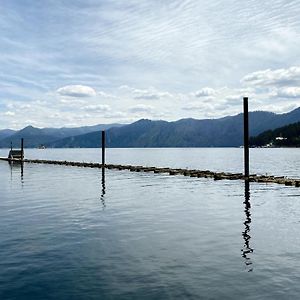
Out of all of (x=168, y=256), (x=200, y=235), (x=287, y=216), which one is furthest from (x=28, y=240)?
(x=287, y=216)

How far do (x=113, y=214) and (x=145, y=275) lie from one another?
50.4ft

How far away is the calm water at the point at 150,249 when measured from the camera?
14.4 m

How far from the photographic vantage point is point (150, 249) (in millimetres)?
19875

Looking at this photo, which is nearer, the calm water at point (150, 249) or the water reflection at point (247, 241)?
the calm water at point (150, 249)

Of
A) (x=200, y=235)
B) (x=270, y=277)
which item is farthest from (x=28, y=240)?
(x=270, y=277)

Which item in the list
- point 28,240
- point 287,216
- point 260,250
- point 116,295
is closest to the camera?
point 116,295

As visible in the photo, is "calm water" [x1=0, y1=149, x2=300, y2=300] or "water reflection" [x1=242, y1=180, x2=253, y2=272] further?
"water reflection" [x1=242, y1=180, x2=253, y2=272]

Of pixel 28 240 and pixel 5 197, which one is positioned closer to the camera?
pixel 28 240

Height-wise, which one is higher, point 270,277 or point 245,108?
point 245,108

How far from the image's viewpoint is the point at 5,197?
140 feet

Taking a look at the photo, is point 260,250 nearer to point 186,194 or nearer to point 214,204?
point 214,204

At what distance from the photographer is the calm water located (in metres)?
14.4

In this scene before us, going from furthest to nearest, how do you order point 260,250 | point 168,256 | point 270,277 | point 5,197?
point 5,197
point 260,250
point 168,256
point 270,277

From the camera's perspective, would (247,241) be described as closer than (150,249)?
No
